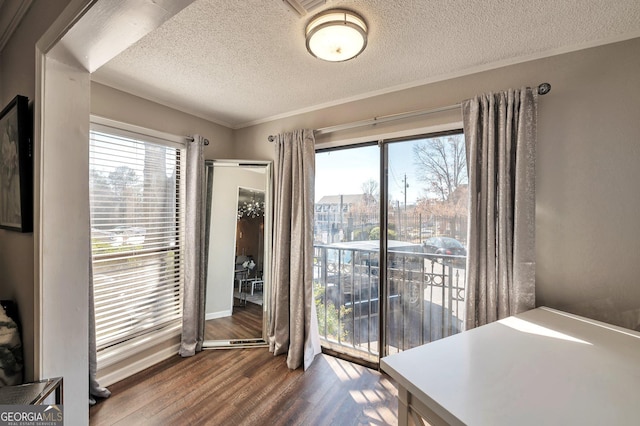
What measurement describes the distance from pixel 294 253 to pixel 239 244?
733 mm

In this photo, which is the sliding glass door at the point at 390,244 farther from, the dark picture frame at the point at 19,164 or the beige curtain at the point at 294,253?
the dark picture frame at the point at 19,164

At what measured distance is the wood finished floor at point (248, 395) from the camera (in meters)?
1.74

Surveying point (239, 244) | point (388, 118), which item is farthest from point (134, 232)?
point (388, 118)

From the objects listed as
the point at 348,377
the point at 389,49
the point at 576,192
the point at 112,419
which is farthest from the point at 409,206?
the point at 112,419

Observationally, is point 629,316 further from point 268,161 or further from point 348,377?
point 268,161

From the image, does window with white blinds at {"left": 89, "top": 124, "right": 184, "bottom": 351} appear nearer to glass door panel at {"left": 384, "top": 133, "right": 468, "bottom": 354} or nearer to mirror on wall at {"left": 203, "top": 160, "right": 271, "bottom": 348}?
mirror on wall at {"left": 203, "top": 160, "right": 271, "bottom": 348}

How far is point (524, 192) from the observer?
159 cm

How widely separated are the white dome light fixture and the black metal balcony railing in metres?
1.61

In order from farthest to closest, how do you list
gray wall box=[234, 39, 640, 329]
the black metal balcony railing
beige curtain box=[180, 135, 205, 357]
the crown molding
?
1. beige curtain box=[180, 135, 205, 357]
2. the black metal balcony railing
3. gray wall box=[234, 39, 640, 329]
4. the crown molding

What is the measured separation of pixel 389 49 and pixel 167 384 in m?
2.95
